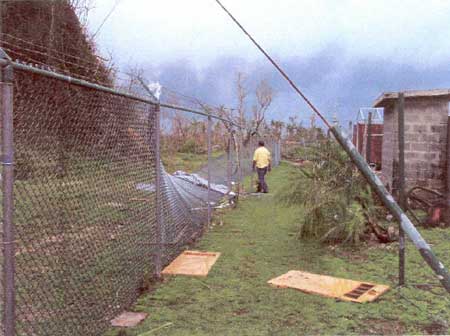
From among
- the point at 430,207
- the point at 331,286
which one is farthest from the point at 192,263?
the point at 430,207

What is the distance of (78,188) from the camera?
5273mm

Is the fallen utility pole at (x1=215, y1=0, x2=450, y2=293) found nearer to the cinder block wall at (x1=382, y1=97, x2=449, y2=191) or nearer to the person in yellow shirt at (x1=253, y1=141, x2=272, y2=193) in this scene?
the cinder block wall at (x1=382, y1=97, x2=449, y2=191)

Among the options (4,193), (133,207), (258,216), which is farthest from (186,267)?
(258,216)

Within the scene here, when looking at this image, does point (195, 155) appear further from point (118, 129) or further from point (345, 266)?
point (118, 129)

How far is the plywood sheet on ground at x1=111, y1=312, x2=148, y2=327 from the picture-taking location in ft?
14.9

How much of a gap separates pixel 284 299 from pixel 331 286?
71 cm

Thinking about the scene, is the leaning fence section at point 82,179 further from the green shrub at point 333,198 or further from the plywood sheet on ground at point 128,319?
the green shrub at point 333,198

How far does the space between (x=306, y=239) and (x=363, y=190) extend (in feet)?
3.75

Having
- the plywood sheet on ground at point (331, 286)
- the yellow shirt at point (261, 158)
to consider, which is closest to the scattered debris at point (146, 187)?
the plywood sheet on ground at point (331, 286)

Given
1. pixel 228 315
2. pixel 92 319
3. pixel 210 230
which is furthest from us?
pixel 210 230

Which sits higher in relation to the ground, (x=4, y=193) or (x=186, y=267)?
(x=4, y=193)

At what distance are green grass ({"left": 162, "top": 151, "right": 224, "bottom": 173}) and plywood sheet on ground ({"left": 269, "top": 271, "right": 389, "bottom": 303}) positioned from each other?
5.77 meters

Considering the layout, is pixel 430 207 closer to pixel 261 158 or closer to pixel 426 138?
pixel 426 138

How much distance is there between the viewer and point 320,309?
5.01 m
